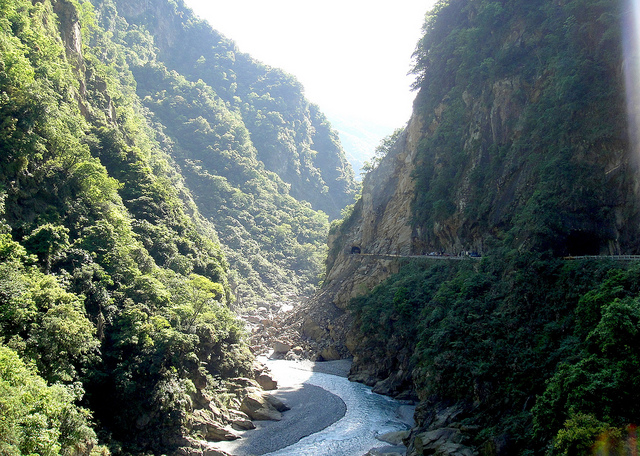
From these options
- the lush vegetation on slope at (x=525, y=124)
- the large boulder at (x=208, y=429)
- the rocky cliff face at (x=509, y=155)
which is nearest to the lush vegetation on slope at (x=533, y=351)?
the rocky cliff face at (x=509, y=155)

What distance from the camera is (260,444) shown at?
Result: 27703 millimetres

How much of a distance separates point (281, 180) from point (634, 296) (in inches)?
4988

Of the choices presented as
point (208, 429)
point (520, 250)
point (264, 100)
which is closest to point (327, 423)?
point (208, 429)

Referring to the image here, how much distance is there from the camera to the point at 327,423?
31141 mm

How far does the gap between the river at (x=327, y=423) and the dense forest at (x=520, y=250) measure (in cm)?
255

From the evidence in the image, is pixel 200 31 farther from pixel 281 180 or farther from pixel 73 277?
pixel 73 277

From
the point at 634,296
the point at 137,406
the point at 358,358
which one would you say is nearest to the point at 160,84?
the point at 358,358

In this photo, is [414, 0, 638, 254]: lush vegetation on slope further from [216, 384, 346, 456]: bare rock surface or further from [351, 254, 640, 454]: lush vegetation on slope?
[216, 384, 346, 456]: bare rock surface

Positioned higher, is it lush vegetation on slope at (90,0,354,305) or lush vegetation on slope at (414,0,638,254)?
lush vegetation on slope at (90,0,354,305)

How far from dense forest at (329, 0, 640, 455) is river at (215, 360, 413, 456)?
255 centimetres

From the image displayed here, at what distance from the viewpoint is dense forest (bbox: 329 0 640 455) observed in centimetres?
1820

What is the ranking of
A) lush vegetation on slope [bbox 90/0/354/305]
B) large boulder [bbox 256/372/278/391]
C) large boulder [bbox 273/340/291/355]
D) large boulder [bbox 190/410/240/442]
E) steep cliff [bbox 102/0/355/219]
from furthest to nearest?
1. steep cliff [bbox 102/0/355/219]
2. lush vegetation on slope [bbox 90/0/354/305]
3. large boulder [bbox 273/340/291/355]
4. large boulder [bbox 256/372/278/391]
5. large boulder [bbox 190/410/240/442]

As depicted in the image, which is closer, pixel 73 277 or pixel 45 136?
pixel 73 277

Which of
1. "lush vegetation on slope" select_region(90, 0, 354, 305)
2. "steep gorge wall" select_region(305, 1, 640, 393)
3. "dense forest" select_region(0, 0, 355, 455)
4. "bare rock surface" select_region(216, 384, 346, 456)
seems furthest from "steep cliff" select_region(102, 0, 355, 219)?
"bare rock surface" select_region(216, 384, 346, 456)
